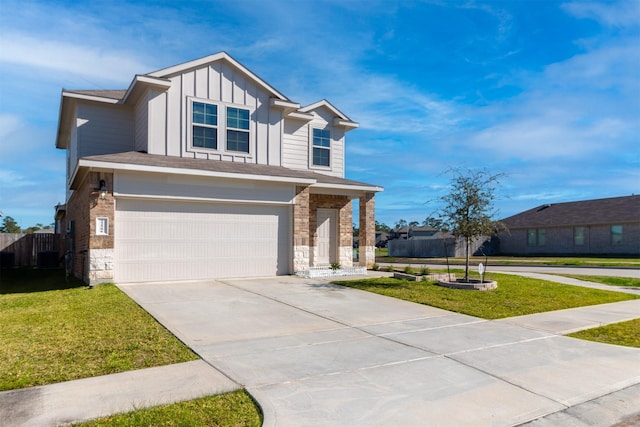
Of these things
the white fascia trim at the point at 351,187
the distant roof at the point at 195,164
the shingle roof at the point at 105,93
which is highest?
the shingle roof at the point at 105,93

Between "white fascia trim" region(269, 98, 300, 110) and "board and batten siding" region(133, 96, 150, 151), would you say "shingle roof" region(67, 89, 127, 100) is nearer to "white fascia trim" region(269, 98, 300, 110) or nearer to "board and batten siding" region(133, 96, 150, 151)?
"board and batten siding" region(133, 96, 150, 151)

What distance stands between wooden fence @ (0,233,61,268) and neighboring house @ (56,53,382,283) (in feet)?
16.3

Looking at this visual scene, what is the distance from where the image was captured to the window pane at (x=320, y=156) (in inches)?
759

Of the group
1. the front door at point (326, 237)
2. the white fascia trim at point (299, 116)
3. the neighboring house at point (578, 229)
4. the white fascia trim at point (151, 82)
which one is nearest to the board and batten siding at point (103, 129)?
the white fascia trim at point (151, 82)

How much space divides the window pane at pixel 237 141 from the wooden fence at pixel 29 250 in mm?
10786

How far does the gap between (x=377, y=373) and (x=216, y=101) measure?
1239cm

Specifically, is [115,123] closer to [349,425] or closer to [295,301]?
[295,301]

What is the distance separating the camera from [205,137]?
1514cm

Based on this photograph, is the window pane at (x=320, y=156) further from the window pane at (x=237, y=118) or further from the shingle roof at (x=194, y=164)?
the window pane at (x=237, y=118)

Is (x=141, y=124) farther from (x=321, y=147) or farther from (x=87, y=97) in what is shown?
(x=321, y=147)

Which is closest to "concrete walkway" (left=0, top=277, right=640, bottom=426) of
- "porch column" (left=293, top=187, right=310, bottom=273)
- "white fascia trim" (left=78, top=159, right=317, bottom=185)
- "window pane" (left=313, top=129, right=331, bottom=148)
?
"white fascia trim" (left=78, top=159, right=317, bottom=185)

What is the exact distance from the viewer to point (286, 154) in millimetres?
18328

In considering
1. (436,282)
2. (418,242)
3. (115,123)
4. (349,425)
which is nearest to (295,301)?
(436,282)

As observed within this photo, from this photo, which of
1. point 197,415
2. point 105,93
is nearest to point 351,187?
point 105,93
